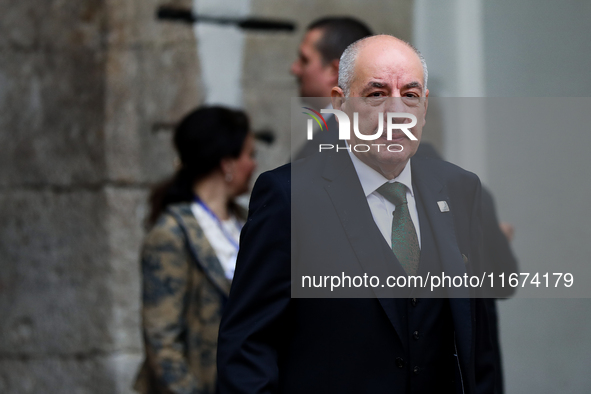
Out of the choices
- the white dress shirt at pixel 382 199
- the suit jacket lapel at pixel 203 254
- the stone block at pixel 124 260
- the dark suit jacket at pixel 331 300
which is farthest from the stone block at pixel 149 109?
the white dress shirt at pixel 382 199

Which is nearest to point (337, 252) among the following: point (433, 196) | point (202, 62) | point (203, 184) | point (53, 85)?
point (433, 196)

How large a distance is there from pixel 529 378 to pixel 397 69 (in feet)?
3.81

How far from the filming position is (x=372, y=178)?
4.51 feet

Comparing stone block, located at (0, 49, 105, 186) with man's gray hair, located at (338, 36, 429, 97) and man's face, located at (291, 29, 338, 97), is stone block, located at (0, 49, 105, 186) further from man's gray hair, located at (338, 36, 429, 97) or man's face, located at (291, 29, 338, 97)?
man's gray hair, located at (338, 36, 429, 97)

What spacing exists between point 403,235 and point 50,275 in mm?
2922

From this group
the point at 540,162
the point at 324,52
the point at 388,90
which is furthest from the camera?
the point at 324,52

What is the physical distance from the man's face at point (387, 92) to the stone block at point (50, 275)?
2709 millimetres

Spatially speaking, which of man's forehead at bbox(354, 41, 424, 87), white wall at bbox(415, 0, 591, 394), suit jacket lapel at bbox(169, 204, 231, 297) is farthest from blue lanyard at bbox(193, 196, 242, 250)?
man's forehead at bbox(354, 41, 424, 87)

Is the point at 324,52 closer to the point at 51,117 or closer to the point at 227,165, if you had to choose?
the point at 227,165

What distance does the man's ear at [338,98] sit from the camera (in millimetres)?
1385

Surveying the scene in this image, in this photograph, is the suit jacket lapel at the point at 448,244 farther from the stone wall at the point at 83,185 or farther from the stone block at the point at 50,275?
the stone block at the point at 50,275

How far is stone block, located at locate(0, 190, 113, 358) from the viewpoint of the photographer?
3.75 metres

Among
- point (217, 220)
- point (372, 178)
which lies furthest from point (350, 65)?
point (217, 220)

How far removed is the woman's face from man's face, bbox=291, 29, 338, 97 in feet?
1.28
